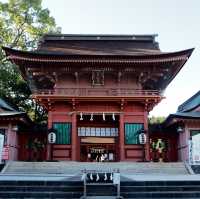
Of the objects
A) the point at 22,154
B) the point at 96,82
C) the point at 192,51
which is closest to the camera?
the point at 192,51

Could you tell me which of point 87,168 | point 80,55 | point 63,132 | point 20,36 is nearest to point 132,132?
point 63,132

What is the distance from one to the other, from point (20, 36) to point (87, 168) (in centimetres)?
1880

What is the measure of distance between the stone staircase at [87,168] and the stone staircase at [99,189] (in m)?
4.82

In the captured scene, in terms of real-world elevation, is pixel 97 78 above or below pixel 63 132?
above

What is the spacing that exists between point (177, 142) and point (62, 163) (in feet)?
30.5

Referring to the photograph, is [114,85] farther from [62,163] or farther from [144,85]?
[62,163]

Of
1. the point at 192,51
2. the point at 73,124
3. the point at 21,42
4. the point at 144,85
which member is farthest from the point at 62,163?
the point at 21,42

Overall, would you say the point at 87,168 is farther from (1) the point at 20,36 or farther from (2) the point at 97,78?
(1) the point at 20,36

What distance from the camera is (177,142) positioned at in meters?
22.7

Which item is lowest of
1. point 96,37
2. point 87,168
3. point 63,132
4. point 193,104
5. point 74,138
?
point 87,168

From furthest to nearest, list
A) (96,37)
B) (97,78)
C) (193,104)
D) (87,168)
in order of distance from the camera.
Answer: (193,104) → (96,37) → (97,78) → (87,168)

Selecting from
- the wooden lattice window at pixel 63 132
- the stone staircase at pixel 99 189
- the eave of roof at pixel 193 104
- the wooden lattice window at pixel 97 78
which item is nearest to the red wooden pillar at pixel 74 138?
the wooden lattice window at pixel 63 132

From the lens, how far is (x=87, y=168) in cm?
1653

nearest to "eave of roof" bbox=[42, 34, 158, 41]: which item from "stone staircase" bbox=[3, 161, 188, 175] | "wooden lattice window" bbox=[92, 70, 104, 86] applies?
"wooden lattice window" bbox=[92, 70, 104, 86]
